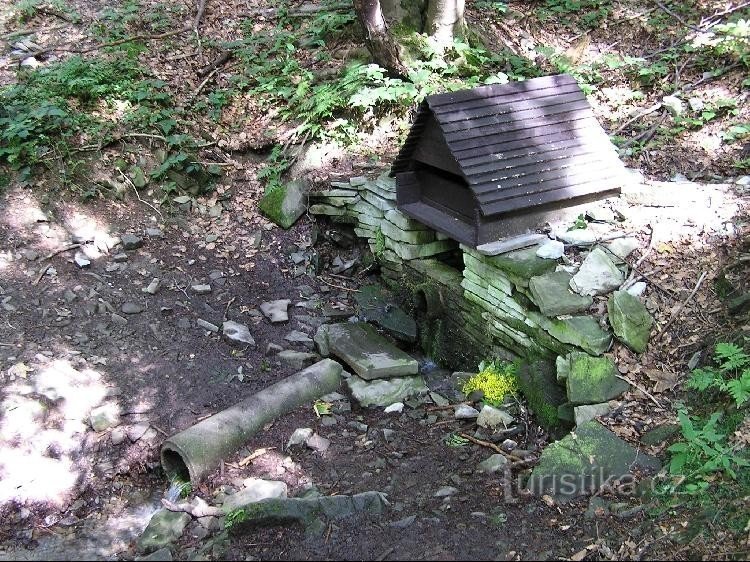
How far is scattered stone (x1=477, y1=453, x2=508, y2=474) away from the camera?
13.8 ft

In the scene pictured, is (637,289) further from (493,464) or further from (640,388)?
(493,464)

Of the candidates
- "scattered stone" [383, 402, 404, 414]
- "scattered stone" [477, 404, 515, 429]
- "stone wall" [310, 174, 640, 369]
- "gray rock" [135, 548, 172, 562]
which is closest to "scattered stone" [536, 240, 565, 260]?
"stone wall" [310, 174, 640, 369]

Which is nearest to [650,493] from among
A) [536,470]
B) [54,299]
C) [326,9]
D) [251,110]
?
[536,470]

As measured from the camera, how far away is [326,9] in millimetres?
9938

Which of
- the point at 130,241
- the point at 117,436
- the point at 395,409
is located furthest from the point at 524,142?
the point at 130,241

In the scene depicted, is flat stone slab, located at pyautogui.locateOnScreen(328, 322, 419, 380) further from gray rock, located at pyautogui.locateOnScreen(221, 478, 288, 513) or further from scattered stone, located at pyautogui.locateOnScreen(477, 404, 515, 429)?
gray rock, located at pyautogui.locateOnScreen(221, 478, 288, 513)

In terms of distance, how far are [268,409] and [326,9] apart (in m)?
7.31

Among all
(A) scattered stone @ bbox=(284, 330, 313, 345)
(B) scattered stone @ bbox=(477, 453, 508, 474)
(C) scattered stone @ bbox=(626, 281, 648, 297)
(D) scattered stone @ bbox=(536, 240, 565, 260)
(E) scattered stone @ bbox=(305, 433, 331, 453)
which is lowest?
(A) scattered stone @ bbox=(284, 330, 313, 345)

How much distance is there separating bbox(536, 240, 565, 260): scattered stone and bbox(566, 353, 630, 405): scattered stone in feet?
3.23

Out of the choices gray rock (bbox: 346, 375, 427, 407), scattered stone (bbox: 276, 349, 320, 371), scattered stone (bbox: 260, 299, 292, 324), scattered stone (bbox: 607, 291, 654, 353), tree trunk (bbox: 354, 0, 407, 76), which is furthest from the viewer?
tree trunk (bbox: 354, 0, 407, 76)

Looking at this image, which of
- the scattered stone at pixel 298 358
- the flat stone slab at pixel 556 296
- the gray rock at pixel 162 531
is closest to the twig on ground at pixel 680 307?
the flat stone slab at pixel 556 296

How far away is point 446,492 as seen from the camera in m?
4.05

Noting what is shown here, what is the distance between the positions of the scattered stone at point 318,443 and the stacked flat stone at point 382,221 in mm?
2442

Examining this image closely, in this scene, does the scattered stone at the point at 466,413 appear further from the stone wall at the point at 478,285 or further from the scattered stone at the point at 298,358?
the scattered stone at the point at 298,358
